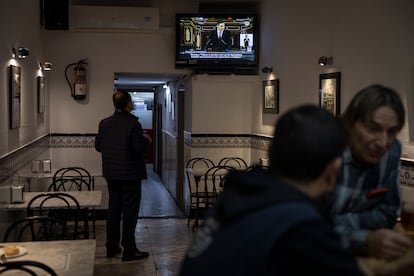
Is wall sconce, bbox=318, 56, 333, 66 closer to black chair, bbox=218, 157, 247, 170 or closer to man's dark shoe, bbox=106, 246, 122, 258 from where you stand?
black chair, bbox=218, 157, 247, 170

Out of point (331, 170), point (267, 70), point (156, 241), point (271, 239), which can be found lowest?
point (156, 241)

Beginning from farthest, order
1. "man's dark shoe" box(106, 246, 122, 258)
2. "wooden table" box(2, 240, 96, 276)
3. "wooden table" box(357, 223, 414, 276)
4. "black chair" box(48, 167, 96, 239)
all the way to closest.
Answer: "black chair" box(48, 167, 96, 239), "man's dark shoe" box(106, 246, 122, 258), "wooden table" box(2, 240, 96, 276), "wooden table" box(357, 223, 414, 276)

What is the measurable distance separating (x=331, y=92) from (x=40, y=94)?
3.67 meters

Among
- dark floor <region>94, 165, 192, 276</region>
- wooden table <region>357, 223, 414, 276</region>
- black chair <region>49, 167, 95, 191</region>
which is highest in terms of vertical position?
wooden table <region>357, 223, 414, 276</region>

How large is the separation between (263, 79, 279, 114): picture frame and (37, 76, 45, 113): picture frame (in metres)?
3.00

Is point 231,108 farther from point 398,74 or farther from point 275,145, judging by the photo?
point 275,145

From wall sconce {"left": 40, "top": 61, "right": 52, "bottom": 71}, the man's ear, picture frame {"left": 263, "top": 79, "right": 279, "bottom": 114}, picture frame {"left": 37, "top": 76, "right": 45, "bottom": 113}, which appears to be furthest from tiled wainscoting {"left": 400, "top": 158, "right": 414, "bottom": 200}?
wall sconce {"left": 40, "top": 61, "right": 52, "bottom": 71}

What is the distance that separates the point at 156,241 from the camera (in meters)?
6.34

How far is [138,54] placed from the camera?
307 inches

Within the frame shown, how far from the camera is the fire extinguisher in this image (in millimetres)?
7527

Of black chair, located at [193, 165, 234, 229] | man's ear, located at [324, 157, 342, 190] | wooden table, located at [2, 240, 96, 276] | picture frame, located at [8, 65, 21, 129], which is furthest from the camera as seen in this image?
black chair, located at [193, 165, 234, 229]

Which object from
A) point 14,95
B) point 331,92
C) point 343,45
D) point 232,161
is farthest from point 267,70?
point 14,95

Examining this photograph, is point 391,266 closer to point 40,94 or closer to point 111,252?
point 111,252

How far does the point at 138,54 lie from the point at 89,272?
5.49 metres
